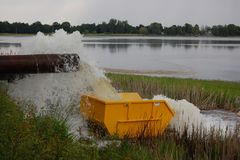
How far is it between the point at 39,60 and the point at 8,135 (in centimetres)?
434

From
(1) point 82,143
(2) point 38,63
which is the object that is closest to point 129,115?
(2) point 38,63

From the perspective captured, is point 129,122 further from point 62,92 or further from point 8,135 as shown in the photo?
point 8,135

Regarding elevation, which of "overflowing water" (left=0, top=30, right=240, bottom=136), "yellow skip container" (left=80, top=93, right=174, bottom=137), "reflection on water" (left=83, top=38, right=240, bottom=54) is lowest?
"reflection on water" (left=83, top=38, right=240, bottom=54)

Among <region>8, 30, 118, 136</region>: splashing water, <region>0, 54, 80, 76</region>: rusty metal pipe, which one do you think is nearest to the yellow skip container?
<region>8, 30, 118, 136</region>: splashing water

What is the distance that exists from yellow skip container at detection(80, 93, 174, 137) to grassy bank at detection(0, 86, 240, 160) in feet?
1.08

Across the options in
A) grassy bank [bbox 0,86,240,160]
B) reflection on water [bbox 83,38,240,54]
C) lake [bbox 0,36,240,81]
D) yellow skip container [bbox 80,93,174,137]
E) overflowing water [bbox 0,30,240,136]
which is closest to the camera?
grassy bank [bbox 0,86,240,160]

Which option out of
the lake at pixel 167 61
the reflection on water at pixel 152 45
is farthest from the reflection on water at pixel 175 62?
the reflection on water at pixel 152 45

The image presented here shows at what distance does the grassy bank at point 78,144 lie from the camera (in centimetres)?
604

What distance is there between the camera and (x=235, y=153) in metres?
8.58

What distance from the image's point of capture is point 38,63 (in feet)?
34.4

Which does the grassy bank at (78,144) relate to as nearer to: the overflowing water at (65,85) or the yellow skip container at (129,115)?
the yellow skip container at (129,115)

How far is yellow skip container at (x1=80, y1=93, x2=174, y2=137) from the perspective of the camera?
10234mm

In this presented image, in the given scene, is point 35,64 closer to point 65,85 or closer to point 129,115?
point 65,85

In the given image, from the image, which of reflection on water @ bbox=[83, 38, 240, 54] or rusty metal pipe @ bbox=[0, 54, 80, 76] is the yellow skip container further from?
reflection on water @ bbox=[83, 38, 240, 54]
